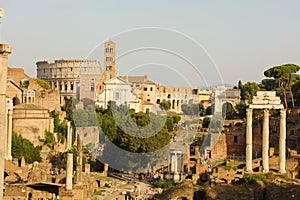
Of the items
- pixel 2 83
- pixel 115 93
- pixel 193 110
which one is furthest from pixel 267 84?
pixel 2 83

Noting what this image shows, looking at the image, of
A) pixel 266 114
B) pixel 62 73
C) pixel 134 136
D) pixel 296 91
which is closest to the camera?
pixel 266 114

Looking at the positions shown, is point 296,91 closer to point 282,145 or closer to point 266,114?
point 282,145

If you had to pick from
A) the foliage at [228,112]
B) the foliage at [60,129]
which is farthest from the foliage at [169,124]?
the foliage at [60,129]

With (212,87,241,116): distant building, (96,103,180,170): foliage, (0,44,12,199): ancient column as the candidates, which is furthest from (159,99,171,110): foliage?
(0,44,12,199): ancient column

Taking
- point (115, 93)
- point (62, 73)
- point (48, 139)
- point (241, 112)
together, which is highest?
point (62, 73)

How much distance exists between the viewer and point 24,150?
37219mm

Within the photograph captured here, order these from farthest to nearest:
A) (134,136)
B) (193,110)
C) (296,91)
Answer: (193,110) → (296,91) → (134,136)

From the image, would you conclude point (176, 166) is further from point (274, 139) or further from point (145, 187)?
point (274, 139)

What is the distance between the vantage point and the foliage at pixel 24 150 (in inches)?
1454

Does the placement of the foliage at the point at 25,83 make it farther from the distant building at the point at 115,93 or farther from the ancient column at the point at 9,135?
the ancient column at the point at 9,135

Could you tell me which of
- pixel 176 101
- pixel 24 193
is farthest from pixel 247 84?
pixel 24 193

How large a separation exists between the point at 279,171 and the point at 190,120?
2541 cm

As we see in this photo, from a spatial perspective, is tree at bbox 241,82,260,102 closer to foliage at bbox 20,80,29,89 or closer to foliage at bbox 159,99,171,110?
foliage at bbox 159,99,171,110

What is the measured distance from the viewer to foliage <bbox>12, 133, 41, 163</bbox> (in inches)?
1454
